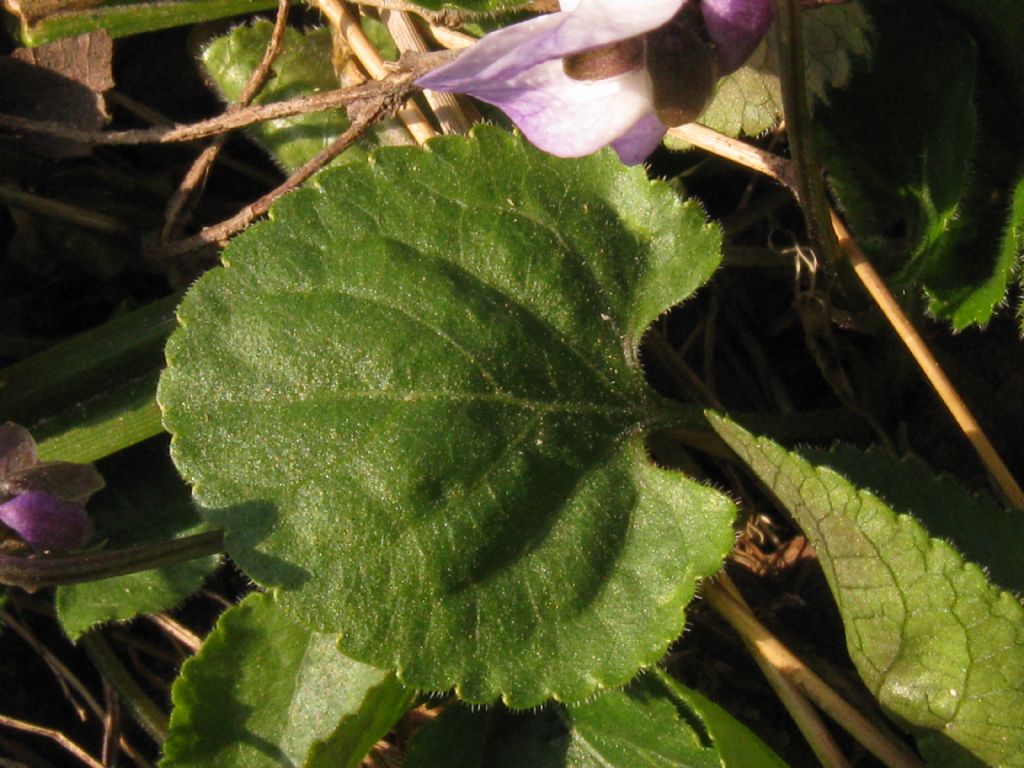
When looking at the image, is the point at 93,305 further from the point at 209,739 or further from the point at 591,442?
the point at 591,442

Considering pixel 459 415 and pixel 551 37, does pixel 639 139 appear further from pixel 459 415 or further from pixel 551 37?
pixel 459 415

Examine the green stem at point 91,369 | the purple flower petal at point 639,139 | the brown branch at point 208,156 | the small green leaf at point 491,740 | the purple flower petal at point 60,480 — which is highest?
the purple flower petal at point 639,139

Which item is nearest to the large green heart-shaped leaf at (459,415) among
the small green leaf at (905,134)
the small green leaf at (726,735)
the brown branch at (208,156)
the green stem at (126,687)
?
the small green leaf at (726,735)

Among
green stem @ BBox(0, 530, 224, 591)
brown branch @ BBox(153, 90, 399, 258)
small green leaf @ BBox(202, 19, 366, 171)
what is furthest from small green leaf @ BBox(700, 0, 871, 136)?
green stem @ BBox(0, 530, 224, 591)

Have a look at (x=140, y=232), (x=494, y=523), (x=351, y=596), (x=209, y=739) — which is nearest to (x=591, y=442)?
(x=494, y=523)

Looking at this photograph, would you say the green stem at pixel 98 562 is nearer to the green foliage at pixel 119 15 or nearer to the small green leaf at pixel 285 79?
the small green leaf at pixel 285 79

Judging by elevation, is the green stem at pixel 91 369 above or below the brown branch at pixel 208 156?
below

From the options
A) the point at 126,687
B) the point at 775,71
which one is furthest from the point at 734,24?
the point at 126,687
